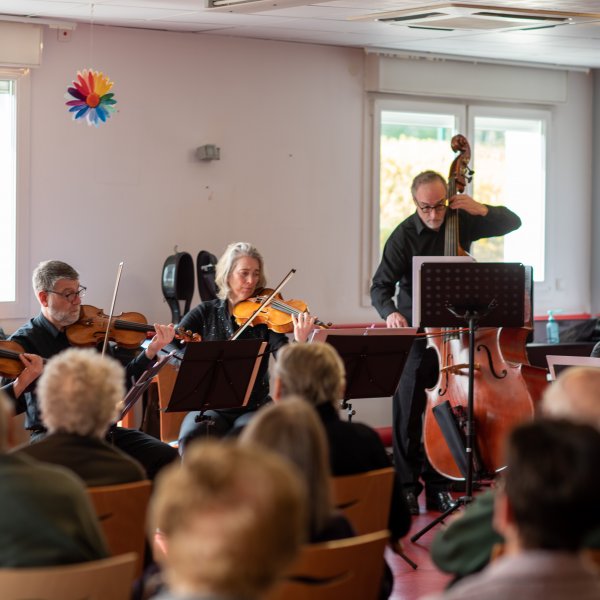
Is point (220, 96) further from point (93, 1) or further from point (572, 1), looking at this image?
point (572, 1)

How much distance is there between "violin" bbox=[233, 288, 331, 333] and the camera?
4.82m

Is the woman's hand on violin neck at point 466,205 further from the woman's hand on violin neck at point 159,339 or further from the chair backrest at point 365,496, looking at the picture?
the chair backrest at point 365,496

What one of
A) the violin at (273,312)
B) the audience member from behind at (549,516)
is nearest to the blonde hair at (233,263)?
the violin at (273,312)

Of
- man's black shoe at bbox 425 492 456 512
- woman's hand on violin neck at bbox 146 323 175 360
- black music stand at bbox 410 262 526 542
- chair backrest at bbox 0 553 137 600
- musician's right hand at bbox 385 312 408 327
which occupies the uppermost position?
black music stand at bbox 410 262 526 542

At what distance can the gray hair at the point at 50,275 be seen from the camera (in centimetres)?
442

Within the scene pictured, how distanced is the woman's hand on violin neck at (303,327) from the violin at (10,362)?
3.89 feet

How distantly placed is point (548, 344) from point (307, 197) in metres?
1.89

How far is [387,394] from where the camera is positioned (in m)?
4.52

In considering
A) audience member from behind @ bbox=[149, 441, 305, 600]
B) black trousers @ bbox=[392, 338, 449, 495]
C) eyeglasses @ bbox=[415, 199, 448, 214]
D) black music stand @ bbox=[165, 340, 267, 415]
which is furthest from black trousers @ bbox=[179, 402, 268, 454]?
audience member from behind @ bbox=[149, 441, 305, 600]

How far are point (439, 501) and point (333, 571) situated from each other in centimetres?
337

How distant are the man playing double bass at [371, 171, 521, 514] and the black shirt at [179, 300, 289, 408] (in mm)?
647

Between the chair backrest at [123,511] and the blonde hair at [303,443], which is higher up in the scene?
the blonde hair at [303,443]

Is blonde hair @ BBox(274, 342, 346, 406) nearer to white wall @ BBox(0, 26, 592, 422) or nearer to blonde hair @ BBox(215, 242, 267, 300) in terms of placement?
blonde hair @ BBox(215, 242, 267, 300)

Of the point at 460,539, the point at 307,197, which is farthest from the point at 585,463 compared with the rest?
the point at 307,197
